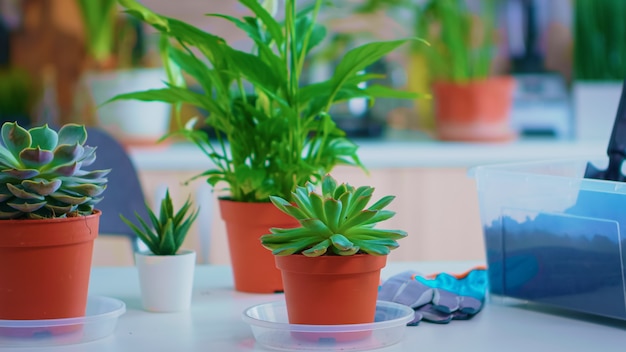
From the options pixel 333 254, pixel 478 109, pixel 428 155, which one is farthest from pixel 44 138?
pixel 478 109

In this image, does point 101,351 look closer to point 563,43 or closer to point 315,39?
point 315,39

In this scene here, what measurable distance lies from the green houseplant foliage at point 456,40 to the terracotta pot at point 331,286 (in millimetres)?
1764

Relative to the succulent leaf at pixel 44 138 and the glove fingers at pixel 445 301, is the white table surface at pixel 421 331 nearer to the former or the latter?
the glove fingers at pixel 445 301

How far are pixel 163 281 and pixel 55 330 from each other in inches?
6.4

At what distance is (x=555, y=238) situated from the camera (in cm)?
99

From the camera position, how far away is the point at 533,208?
1.02m

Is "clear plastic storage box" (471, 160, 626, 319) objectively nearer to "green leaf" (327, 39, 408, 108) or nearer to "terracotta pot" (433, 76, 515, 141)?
"green leaf" (327, 39, 408, 108)

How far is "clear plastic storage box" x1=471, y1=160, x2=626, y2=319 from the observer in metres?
0.93

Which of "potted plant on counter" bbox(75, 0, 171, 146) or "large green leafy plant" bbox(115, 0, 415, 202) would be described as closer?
"large green leafy plant" bbox(115, 0, 415, 202)

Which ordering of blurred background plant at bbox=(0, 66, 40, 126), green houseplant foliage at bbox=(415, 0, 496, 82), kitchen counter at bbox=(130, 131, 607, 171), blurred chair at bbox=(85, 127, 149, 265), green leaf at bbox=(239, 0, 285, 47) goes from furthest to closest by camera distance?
blurred background plant at bbox=(0, 66, 40, 126) → green houseplant foliage at bbox=(415, 0, 496, 82) → kitchen counter at bbox=(130, 131, 607, 171) → blurred chair at bbox=(85, 127, 149, 265) → green leaf at bbox=(239, 0, 285, 47)

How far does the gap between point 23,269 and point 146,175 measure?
1467mm

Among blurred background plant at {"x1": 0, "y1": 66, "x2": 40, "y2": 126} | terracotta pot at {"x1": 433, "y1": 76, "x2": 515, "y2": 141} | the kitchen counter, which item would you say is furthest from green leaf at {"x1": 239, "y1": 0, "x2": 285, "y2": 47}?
blurred background plant at {"x1": 0, "y1": 66, "x2": 40, "y2": 126}

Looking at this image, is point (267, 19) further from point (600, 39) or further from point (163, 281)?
point (600, 39)

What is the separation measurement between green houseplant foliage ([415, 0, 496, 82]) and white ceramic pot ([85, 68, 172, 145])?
2.49 feet
